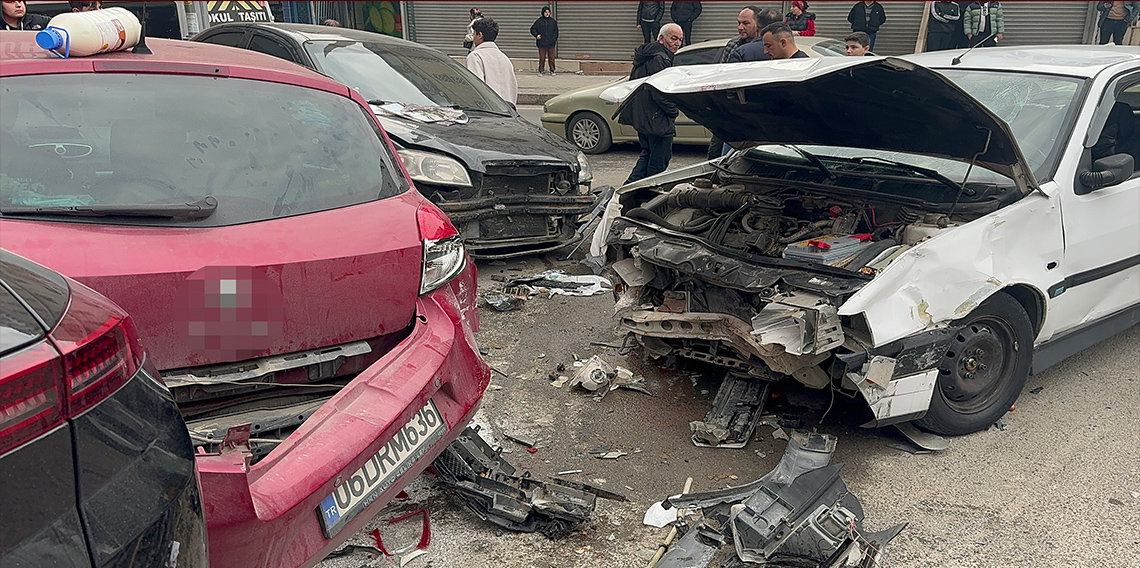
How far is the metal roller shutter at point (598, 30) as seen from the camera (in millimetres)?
19078

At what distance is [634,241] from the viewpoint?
14.4 feet

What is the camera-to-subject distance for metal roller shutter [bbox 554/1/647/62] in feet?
62.6

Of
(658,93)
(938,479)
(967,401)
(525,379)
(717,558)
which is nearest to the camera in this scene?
(717,558)

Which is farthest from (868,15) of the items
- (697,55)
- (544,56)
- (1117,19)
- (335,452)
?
(335,452)

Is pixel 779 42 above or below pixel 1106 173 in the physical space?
above

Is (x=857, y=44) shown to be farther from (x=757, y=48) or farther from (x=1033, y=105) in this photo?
(x=1033, y=105)

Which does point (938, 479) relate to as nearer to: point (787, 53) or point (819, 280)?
point (819, 280)

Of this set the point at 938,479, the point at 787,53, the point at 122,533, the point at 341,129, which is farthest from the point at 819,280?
the point at 787,53

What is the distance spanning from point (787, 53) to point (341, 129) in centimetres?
479

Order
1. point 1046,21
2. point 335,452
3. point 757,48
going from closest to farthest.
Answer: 1. point 335,452
2. point 757,48
3. point 1046,21

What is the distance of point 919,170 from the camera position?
425 centimetres

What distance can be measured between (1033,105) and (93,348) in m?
4.38

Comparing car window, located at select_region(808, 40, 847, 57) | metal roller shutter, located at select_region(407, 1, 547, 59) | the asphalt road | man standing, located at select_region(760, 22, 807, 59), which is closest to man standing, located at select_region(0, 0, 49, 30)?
the asphalt road

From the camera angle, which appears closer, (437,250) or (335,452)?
(335,452)
